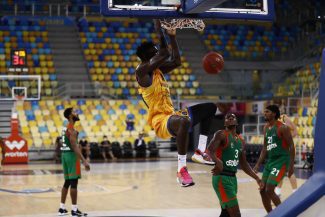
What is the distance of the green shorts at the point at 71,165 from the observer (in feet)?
33.7

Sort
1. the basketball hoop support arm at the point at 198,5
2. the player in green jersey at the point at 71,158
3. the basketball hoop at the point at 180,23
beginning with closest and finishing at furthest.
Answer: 1. the basketball hoop support arm at the point at 198,5
2. the basketball hoop at the point at 180,23
3. the player in green jersey at the point at 71,158

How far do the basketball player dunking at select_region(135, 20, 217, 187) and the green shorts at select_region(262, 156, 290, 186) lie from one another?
2749 mm

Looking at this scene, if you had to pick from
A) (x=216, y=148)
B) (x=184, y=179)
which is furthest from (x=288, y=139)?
(x=184, y=179)

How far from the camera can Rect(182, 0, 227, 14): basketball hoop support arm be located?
6100 millimetres

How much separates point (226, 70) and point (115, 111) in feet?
18.8

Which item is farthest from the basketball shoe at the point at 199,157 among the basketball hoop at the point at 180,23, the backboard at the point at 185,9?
the backboard at the point at 185,9

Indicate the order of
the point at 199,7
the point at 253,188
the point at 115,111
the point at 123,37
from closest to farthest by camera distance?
the point at 199,7, the point at 253,188, the point at 115,111, the point at 123,37

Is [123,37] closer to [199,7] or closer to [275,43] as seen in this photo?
[275,43]

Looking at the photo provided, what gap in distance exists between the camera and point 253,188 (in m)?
14.1

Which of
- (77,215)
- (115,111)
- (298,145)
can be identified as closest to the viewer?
(77,215)

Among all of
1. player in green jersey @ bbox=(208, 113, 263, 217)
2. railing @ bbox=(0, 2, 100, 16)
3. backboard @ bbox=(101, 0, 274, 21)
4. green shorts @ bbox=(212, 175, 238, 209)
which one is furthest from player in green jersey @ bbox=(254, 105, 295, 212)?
railing @ bbox=(0, 2, 100, 16)

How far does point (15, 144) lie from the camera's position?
853 inches

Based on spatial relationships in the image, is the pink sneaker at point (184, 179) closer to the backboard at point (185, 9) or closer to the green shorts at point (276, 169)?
the backboard at point (185, 9)

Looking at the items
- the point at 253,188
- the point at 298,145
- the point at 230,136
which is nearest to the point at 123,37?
the point at 298,145
